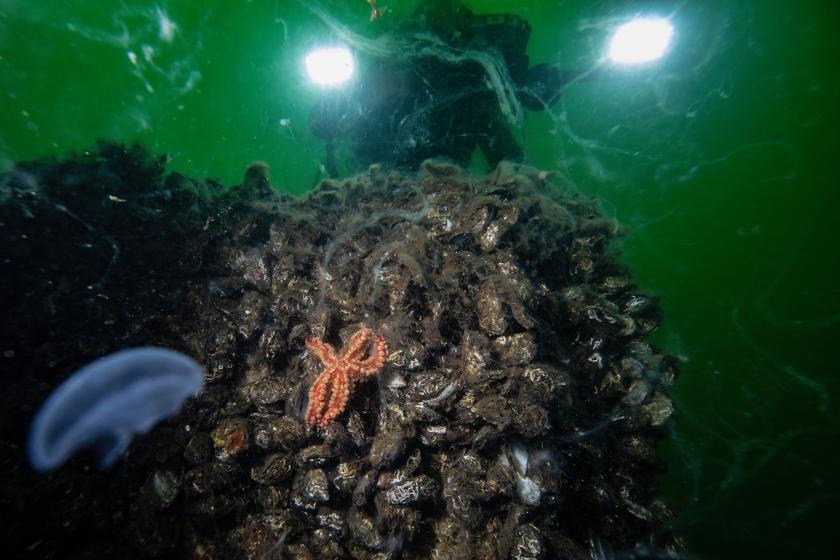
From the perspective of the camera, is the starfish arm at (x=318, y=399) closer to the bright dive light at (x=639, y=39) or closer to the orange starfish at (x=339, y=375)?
the orange starfish at (x=339, y=375)

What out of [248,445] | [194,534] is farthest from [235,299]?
[194,534]

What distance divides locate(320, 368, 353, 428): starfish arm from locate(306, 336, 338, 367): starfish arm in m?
0.19

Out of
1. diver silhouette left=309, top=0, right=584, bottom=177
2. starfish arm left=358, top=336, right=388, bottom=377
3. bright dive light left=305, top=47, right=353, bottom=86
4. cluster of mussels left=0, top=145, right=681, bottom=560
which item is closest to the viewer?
cluster of mussels left=0, top=145, right=681, bottom=560

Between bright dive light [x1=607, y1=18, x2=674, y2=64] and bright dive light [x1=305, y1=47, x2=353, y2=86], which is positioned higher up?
bright dive light [x1=607, y1=18, x2=674, y2=64]

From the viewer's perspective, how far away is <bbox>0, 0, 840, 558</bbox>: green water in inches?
724

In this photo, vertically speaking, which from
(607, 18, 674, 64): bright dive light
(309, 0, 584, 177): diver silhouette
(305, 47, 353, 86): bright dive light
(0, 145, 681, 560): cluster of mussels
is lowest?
(0, 145, 681, 560): cluster of mussels

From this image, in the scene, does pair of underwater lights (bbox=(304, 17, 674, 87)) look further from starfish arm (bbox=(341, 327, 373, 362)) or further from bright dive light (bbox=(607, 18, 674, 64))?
starfish arm (bbox=(341, 327, 373, 362))

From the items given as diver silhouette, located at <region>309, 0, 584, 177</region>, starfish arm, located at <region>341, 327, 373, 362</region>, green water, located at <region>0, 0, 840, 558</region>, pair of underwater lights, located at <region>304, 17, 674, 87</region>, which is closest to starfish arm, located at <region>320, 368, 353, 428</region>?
starfish arm, located at <region>341, 327, 373, 362</region>

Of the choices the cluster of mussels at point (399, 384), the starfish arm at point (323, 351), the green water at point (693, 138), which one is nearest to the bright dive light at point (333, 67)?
the green water at point (693, 138)

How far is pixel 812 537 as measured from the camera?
22.4 metres

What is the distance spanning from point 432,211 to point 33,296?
5.16m

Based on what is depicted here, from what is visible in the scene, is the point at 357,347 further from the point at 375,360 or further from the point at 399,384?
the point at 399,384

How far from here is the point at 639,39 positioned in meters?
15.4

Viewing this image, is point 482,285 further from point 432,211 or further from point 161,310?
point 161,310
